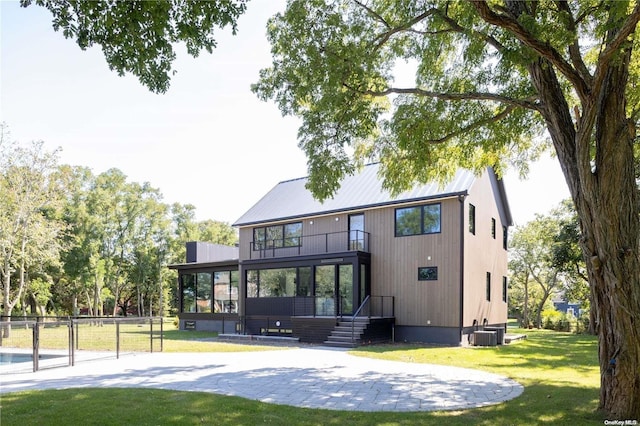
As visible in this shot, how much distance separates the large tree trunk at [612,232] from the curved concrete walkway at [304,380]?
2042 millimetres

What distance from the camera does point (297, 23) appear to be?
360 inches

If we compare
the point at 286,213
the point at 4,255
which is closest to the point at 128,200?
the point at 4,255

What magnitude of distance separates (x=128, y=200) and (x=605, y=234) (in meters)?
41.6

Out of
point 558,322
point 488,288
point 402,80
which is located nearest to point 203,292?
point 488,288

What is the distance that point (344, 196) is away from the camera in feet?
72.6

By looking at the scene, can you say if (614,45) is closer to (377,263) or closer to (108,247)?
(377,263)

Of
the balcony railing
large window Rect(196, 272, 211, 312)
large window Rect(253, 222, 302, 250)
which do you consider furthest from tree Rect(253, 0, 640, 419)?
large window Rect(196, 272, 211, 312)

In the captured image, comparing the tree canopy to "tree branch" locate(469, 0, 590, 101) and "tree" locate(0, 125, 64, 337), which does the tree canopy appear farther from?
"tree" locate(0, 125, 64, 337)

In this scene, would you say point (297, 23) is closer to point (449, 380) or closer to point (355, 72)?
point (355, 72)

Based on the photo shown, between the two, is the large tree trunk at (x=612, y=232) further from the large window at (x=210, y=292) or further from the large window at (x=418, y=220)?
the large window at (x=210, y=292)

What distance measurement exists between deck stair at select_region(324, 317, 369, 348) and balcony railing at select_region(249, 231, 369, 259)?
3302 millimetres

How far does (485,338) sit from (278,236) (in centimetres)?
1051

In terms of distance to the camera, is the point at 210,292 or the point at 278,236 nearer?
the point at 278,236

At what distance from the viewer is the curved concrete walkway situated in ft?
26.6
